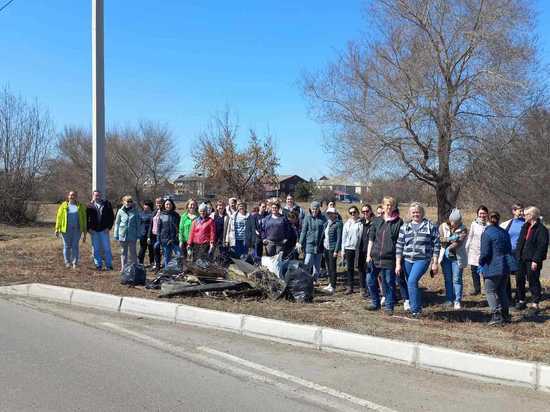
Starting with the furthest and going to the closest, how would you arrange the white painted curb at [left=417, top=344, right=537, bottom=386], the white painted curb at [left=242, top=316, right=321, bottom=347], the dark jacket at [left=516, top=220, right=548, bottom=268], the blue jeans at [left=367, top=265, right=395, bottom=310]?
the dark jacket at [left=516, top=220, right=548, bottom=268]
the blue jeans at [left=367, top=265, right=395, bottom=310]
the white painted curb at [left=242, top=316, right=321, bottom=347]
the white painted curb at [left=417, top=344, right=537, bottom=386]

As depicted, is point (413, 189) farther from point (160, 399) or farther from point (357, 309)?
point (160, 399)

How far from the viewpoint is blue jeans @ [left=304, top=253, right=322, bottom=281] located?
11.3 meters

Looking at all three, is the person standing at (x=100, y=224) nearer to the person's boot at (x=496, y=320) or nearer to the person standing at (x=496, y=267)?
the person standing at (x=496, y=267)

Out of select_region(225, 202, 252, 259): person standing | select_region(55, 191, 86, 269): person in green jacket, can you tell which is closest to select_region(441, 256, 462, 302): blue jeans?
select_region(225, 202, 252, 259): person standing

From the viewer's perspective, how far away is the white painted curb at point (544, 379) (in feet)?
16.9

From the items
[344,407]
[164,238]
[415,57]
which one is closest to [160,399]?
[344,407]

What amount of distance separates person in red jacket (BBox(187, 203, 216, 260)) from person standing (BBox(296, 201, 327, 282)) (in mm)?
1866

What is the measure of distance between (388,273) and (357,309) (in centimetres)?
88

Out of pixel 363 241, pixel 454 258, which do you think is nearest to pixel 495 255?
pixel 454 258

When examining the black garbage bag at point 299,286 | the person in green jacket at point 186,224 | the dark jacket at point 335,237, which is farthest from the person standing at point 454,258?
the person in green jacket at point 186,224

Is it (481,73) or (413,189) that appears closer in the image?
(481,73)

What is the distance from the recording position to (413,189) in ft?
88.2

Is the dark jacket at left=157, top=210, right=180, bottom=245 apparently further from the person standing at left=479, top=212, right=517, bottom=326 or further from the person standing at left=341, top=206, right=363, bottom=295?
the person standing at left=479, top=212, right=517, bottom=326

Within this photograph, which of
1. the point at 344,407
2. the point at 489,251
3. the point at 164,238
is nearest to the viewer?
the point at 344,407
